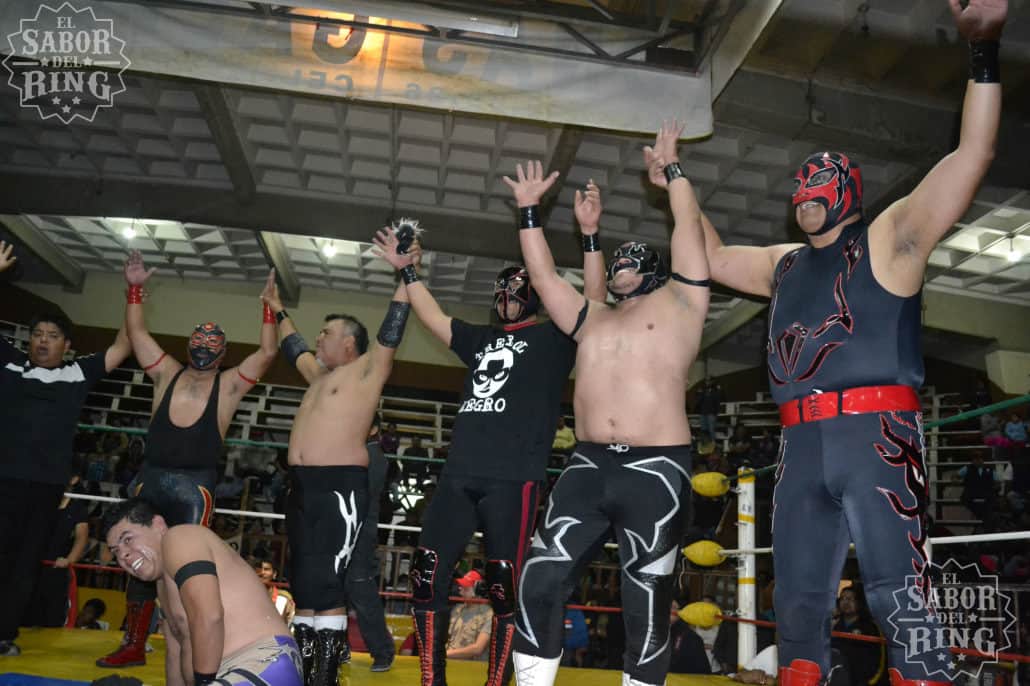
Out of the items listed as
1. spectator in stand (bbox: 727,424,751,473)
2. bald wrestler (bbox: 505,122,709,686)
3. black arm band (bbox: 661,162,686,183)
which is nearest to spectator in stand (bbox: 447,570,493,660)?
bald wrestler (bbox: 505,122,709,686)

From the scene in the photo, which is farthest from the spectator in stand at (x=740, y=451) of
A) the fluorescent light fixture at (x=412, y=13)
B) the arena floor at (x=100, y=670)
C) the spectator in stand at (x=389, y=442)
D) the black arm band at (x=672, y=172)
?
the black arm band at (x=672, y=172)

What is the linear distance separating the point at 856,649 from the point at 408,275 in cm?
379

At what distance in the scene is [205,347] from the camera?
457 cm

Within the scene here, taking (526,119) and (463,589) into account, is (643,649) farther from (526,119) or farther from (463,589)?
(526,119)

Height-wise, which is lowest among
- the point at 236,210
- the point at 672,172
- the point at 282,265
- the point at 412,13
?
the point at 672,172

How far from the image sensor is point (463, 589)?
21.3ft

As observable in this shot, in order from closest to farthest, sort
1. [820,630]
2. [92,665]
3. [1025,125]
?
[820,630] < [92,665] < [1025,125]

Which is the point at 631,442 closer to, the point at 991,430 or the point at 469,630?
the point at 469,630

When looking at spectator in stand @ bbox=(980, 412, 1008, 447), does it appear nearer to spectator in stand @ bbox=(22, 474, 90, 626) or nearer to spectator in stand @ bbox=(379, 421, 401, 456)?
spectator in stand @ bbox=(379, 421, 401, 456)

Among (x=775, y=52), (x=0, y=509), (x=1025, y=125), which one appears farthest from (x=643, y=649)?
(x=1025, y=125)

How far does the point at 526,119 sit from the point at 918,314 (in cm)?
508

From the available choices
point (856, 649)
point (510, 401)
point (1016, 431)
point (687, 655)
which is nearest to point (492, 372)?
point (510, 401)

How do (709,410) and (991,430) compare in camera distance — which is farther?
(709,410)

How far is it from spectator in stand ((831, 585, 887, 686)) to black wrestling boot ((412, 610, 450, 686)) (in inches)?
98.3
